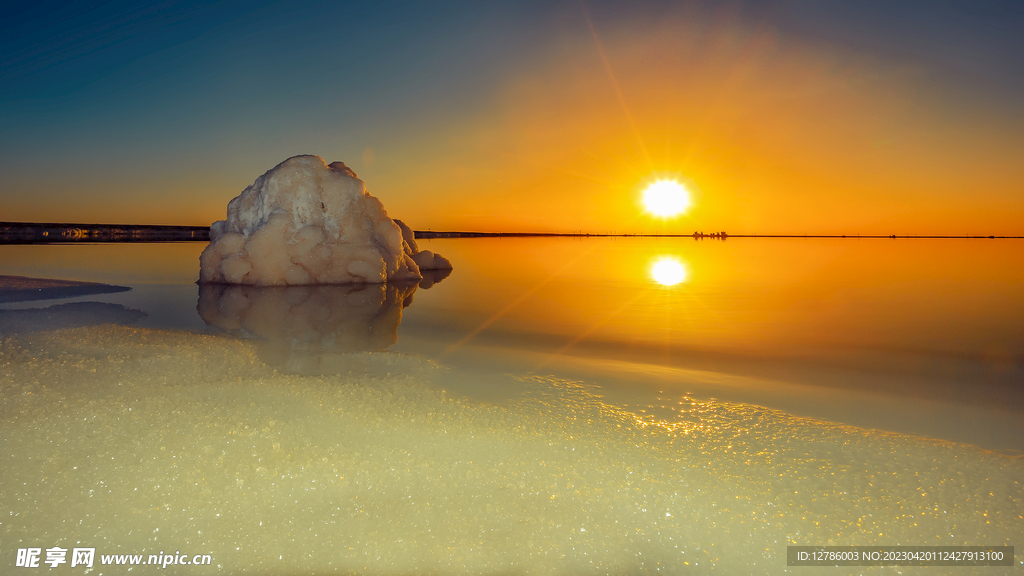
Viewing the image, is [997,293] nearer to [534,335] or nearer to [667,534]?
[534,335]

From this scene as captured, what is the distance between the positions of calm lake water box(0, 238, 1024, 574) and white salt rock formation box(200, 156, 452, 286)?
17.1ft

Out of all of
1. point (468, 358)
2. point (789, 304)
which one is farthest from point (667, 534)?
point (789, 304)

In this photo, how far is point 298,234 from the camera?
10.2 meters

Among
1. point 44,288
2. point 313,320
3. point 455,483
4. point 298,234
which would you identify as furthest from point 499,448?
point 44,288

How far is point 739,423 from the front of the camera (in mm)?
2750

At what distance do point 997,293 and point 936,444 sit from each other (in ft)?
33.2

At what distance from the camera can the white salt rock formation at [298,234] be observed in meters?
9.98

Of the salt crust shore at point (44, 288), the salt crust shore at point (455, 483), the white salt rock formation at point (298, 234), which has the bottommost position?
the salt crust shore at point (455, 483)

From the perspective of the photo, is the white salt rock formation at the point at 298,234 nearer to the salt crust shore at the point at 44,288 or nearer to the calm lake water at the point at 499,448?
the salt crust shore at the point at 44,288

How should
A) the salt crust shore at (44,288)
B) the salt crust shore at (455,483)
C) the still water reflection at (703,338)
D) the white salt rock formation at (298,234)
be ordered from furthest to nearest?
the white salt rock formation at (298,234), the salt crust shore at (44,288), the still water reflection at (703,338), the salt crust shore at (455,483)

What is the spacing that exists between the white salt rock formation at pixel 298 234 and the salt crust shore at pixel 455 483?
7424 millimetres

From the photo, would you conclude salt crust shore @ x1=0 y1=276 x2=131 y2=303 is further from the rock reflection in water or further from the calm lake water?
the calm lake water

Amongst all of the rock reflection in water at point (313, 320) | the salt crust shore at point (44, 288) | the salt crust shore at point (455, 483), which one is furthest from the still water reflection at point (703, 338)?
the salt crust shore at point (44, 288)

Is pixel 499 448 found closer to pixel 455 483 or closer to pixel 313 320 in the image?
pixel 455 483
